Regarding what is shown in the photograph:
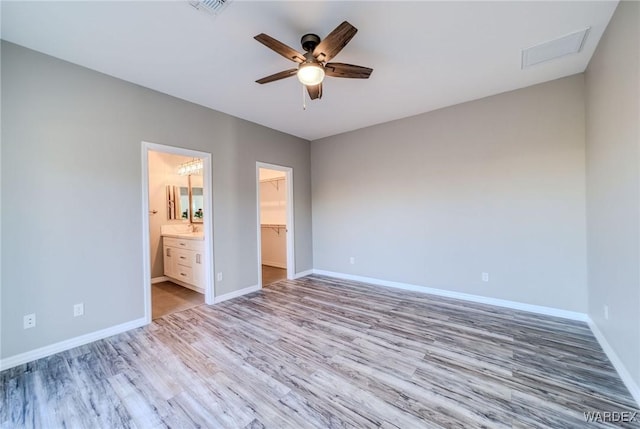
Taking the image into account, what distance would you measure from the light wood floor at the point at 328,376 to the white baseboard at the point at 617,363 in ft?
0.16

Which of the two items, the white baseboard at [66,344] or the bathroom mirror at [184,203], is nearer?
the white baseboard at [66,344]

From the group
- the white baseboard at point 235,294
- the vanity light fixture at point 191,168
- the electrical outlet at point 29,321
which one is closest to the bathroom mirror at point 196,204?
the vanity light fixture at point 191,168

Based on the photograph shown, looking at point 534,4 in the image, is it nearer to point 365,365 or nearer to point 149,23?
point 149,23

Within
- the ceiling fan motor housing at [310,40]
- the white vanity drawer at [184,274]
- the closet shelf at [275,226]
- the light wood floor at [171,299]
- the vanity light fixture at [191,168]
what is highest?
the ceiling fan motor housing at [310,40]

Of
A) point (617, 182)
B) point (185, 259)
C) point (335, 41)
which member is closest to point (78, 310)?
point (185, 259)

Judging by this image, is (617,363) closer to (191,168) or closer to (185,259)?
(185,259)

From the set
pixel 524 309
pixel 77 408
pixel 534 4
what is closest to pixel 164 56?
pixel 77 408

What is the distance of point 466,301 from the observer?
3.47 m

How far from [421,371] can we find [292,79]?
10.0 feet

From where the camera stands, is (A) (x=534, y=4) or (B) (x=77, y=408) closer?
(B) (x=77, y=408)

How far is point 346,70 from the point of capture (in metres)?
2.15

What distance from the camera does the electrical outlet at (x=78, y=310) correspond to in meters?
2.44

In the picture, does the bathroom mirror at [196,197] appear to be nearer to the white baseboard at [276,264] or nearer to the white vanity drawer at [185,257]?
the white vanity drawer at [185,257]

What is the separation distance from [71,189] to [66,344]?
4.82 ft
